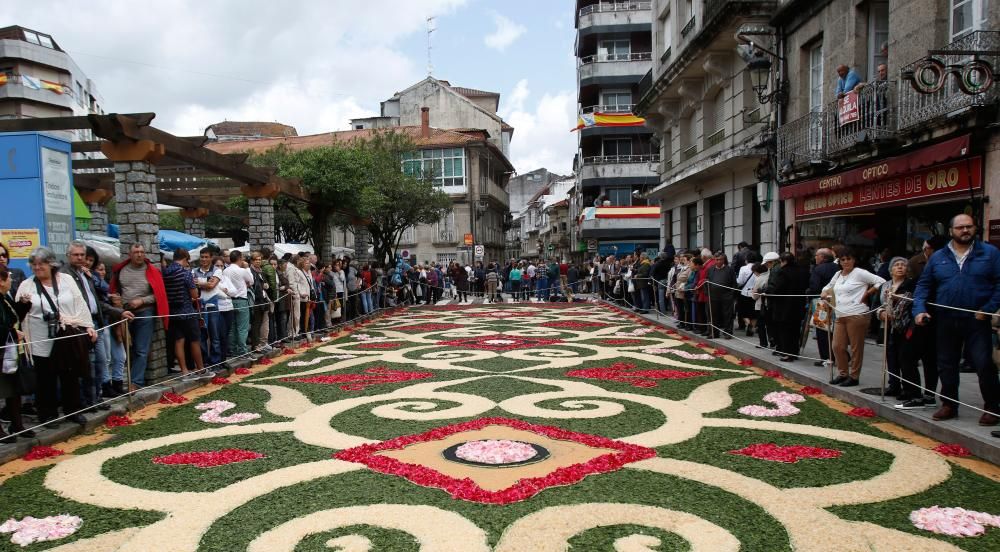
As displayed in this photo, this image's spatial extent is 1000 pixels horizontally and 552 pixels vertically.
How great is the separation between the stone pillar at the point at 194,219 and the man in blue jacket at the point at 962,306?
18.7 m

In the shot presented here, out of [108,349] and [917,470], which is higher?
[108,349]

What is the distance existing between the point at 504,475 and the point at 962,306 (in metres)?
4.17

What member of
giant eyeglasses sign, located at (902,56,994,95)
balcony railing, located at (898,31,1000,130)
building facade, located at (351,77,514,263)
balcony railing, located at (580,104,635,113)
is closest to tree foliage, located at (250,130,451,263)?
building facade, located at (351,77,514,263)

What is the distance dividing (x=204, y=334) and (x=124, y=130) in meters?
3.00

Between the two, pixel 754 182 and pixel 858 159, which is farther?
pixel 754 182

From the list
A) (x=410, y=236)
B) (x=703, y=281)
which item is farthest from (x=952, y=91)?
(x=410, y=236)

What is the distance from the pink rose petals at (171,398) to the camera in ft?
25.3

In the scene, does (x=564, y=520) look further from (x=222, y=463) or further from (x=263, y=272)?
(x=263, y=272)

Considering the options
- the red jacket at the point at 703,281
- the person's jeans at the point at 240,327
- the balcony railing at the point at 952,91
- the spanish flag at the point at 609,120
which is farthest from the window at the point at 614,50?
the person's jeans at the point at 240,327

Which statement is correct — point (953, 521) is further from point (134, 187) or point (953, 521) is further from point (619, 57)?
point (619, 57)

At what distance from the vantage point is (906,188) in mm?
10836

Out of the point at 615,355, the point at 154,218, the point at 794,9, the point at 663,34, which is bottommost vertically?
the point at 615,355

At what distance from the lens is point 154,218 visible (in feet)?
32.7

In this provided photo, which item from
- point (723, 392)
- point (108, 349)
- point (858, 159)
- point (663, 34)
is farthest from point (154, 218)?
point (663, 34)
